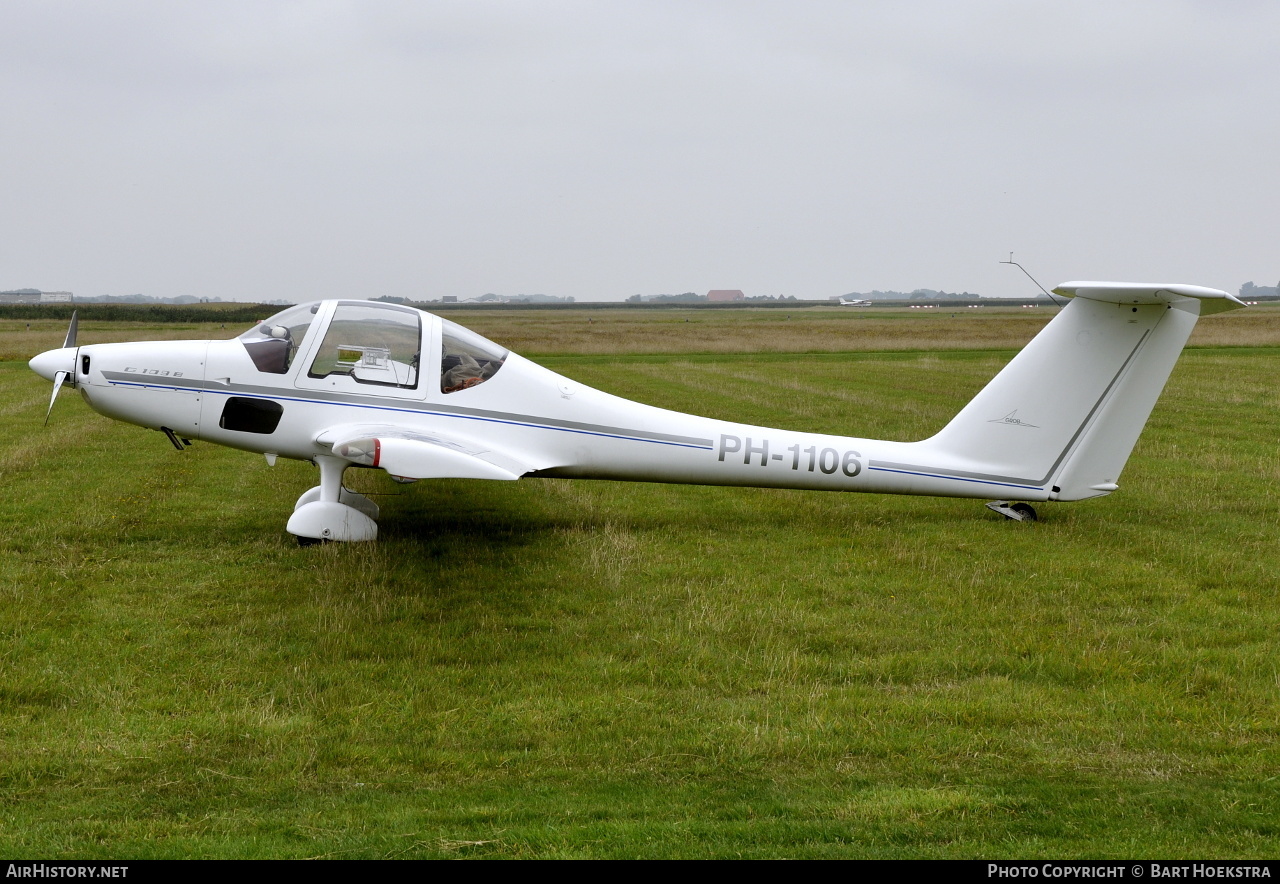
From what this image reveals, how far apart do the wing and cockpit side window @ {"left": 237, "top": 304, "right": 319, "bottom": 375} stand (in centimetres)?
86

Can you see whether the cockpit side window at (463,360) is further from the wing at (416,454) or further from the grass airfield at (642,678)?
the grass airfield at (642,678)

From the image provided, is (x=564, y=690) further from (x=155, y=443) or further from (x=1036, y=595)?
(x=155, y=443)

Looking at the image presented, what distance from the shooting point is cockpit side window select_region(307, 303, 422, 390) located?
9234 millimetres

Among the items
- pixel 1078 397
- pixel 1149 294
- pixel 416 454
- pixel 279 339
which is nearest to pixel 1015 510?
pixel 1078 397

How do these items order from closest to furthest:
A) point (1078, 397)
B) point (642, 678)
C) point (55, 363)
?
point (642, 678), point (55, 363), point (1078, 397)

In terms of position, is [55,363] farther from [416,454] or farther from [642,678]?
[642,678]

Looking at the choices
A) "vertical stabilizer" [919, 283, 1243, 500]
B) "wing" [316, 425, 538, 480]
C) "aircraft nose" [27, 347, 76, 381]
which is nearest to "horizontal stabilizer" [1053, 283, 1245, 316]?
"vertical stabilizer" [919, 283, 1243, 500]

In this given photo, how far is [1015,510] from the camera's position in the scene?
1039 centimetres

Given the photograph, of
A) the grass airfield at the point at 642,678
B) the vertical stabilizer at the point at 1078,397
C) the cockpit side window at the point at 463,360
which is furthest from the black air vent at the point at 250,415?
the vertical stabilizer at the point at 1078,397

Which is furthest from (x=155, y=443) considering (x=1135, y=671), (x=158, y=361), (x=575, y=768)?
(x=1135, y=671)

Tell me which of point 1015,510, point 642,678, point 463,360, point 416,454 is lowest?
point 642,678

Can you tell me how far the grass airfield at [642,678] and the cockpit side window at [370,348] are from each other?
1691 millimetres

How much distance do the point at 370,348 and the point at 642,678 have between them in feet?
15.8

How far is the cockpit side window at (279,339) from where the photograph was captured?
362 inches
